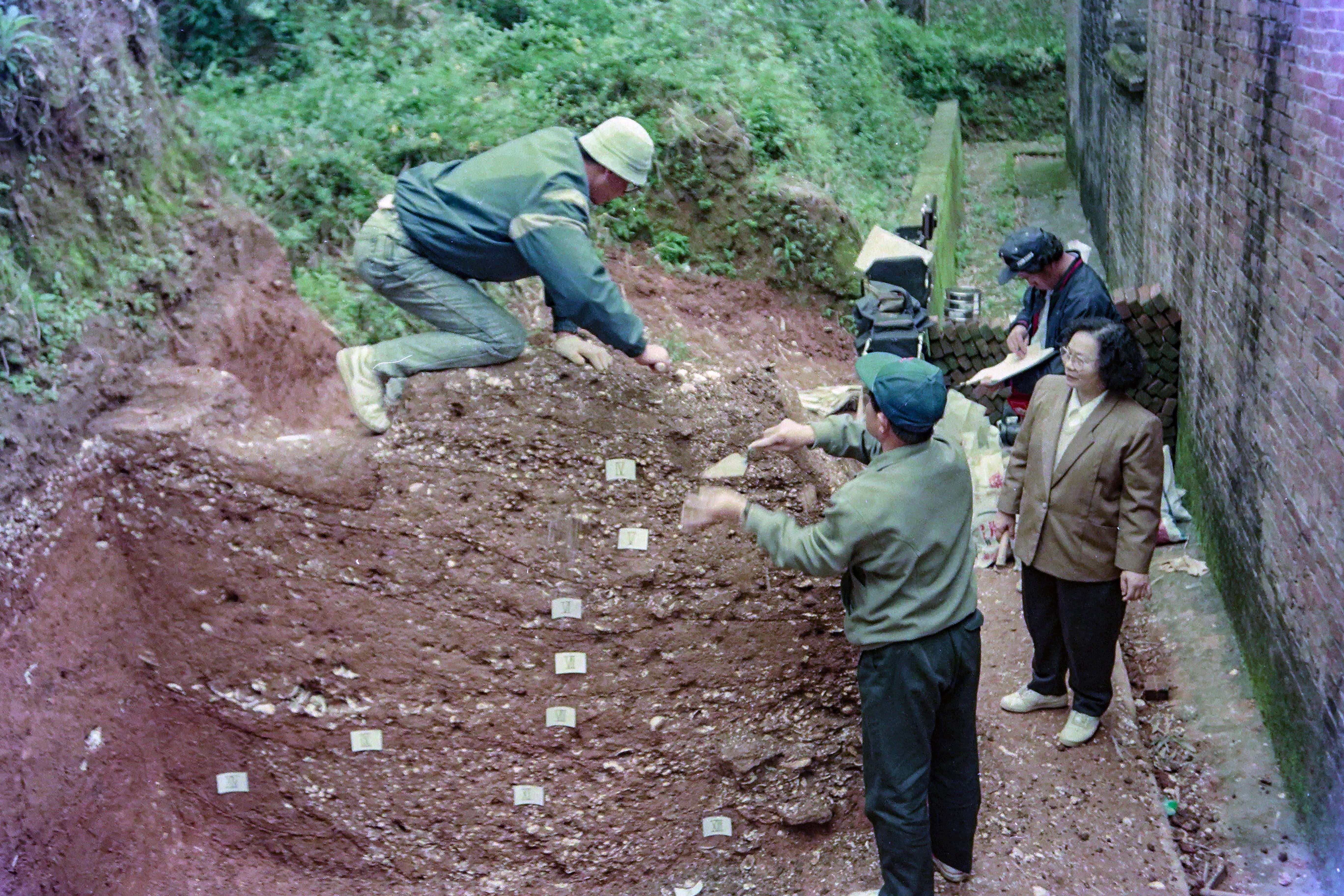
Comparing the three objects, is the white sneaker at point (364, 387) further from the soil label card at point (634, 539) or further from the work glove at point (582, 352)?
the soil label card at point (634, 539)

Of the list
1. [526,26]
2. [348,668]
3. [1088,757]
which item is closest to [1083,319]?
[1088,757]

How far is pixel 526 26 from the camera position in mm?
8625

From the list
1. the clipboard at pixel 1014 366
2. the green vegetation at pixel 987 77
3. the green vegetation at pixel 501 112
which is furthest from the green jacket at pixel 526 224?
the green vegetation at pixel 987 77

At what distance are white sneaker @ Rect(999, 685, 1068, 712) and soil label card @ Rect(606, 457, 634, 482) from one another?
194 cm

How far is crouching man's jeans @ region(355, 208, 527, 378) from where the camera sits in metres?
4.07

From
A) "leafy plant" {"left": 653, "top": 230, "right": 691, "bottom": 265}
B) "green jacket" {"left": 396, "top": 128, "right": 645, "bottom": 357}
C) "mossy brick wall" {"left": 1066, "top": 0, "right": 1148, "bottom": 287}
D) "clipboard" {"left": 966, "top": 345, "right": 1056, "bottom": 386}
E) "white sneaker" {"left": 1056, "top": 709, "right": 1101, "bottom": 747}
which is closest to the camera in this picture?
"green jacket" {"left": 396, "top": 128, "right": 645, "bottom": 357}

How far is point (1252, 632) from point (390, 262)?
4.06 m

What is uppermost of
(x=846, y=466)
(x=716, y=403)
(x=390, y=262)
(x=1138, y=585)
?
(x=390, y=262)

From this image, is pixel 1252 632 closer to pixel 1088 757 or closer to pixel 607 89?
pixel 1088 757

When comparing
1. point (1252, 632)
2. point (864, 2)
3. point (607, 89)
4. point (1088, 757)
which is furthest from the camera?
point (864, 2)

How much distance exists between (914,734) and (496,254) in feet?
7.07

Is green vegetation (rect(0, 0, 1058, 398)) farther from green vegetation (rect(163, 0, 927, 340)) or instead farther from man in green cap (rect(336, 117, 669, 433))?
man in green cap (rect(336, 117, 669, 433))

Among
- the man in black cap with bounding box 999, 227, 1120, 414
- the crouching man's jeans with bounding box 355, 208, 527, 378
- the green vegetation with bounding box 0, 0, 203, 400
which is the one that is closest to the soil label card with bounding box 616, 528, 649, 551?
the crouching man's jeans with bounding box 355, 208, 527, 378

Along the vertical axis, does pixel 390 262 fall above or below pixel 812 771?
above
